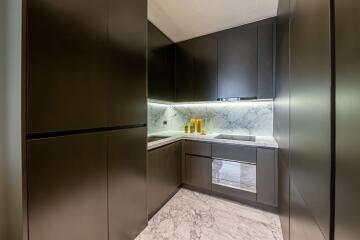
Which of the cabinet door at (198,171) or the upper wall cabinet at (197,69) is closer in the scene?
the cabinet door at (198,171)

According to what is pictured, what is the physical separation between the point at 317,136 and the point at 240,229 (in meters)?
1.59

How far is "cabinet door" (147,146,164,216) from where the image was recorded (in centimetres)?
183

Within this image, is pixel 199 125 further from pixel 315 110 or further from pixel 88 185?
pixel 315 110

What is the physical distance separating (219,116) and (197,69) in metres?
0.92

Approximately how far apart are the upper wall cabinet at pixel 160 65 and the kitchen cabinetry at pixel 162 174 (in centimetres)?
80

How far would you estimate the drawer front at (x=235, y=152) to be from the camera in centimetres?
206

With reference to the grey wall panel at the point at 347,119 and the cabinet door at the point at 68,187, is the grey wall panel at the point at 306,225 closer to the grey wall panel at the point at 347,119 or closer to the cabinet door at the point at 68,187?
the grey wall panel at the point at 347,119

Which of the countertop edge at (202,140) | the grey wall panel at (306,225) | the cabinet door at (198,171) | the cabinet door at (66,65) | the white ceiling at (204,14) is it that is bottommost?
the cabinet door at (198,171)

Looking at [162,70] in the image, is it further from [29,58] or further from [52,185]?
[52,185]

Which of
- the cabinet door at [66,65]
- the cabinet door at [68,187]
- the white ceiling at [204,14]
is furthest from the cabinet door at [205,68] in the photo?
the cabinet door at [68,187]

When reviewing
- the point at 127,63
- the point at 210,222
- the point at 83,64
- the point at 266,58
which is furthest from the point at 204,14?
the point at 210,222

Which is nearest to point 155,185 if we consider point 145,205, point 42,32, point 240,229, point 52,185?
point 145,205

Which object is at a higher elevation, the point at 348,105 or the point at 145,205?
the point at 348,105

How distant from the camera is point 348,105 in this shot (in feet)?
1.32
